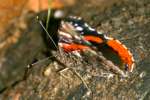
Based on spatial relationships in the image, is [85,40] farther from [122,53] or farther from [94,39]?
[122,53]

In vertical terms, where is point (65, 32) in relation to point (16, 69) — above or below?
above

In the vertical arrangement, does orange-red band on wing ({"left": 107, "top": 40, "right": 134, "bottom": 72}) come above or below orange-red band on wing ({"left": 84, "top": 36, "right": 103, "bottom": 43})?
below

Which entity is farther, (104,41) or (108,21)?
(108,21)

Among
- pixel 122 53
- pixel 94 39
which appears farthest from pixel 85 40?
pixel 122 53

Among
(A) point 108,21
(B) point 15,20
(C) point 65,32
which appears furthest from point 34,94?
(B) point 15,20

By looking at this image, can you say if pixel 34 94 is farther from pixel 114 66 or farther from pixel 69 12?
pixel 69 12

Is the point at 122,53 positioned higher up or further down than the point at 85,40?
further down

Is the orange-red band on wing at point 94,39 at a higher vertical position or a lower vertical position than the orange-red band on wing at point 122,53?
higher

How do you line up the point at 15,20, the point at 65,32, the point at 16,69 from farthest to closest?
the point at 15,20 < the point at 16,69 < the point at 65,32
